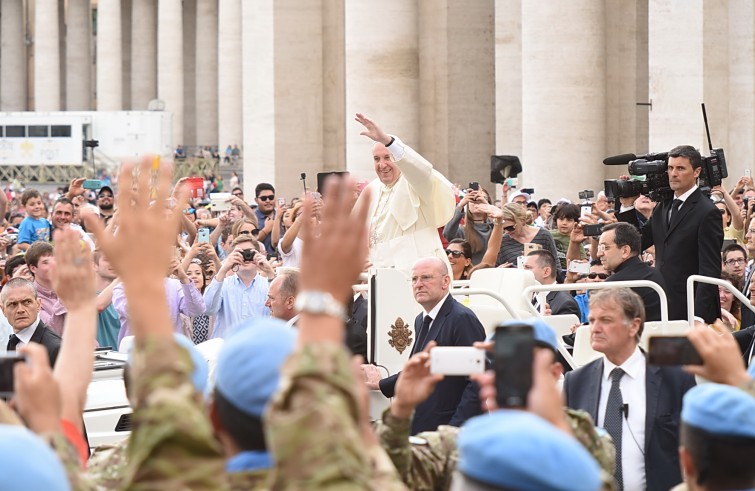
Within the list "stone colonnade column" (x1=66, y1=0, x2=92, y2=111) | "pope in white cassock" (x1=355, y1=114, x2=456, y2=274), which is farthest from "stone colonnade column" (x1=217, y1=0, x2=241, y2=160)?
"pope in white cassock" (x1=355, y1=114, x2=456, y2=274)

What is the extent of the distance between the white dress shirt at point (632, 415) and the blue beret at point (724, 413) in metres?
3.23

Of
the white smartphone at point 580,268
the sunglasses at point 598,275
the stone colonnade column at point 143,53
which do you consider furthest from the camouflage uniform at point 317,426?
the stone colonnade column at point 143,53

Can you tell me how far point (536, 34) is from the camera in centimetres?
2036

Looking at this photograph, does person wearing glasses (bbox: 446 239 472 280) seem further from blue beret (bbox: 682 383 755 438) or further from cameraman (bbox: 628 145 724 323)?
blue beret (bbox: 682 383 755 438)

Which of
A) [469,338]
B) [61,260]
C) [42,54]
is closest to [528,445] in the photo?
[61,260]

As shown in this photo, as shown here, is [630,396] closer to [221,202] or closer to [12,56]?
[221,202]

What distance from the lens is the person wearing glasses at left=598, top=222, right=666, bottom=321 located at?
403 inches

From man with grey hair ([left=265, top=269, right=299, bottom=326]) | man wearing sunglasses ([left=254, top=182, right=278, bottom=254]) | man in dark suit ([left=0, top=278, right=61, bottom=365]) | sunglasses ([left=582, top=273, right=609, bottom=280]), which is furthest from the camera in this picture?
man wearing sunglasses ([left=254, top=182, right=278, bottom=254])

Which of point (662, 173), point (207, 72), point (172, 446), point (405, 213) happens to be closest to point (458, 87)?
point (405, 213)

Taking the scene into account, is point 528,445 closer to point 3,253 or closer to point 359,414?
point 359,414

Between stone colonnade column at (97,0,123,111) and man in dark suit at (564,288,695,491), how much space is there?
2666 inches

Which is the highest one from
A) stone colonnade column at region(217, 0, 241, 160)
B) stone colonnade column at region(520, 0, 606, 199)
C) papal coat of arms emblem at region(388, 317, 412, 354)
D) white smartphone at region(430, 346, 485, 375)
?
stone colonnade column at region(217, 0, 241, 160)

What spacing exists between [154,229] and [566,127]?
17.4m

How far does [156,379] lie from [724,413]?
146cm
